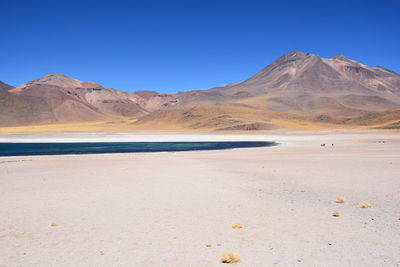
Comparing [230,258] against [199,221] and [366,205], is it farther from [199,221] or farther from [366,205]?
[366,205]

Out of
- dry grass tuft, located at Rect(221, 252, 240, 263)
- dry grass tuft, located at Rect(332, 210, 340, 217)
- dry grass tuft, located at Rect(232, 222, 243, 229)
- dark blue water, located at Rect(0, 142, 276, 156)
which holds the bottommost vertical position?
dry grass tuft, located at Rect(221, 252, 240, 263)

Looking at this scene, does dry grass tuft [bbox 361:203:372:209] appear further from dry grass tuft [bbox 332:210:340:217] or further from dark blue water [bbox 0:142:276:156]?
dark blue water [bbox 0:142:276:156]

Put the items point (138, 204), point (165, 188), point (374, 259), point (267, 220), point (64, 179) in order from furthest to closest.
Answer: point (64, 179)
point (165, 188)
point (138, 204)
point (267, 220)
point (374, 259)

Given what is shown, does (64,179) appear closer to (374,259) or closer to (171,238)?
(171,238)

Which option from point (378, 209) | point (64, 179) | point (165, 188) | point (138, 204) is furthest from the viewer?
point (64, 179)

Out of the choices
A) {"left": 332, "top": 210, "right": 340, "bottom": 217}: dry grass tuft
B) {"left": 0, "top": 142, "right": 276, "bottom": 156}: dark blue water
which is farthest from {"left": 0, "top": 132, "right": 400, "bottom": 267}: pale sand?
{"left": 0, "top": 142, "right": 276, "bottom": 156}: dark blue water

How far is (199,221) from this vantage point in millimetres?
9406

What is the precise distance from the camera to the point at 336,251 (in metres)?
7.11

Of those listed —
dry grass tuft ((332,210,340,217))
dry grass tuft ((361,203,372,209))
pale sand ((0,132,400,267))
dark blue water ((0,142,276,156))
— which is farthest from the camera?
dark blue water ((0,142,276,156))

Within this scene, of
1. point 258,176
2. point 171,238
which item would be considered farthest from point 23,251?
point 258,176

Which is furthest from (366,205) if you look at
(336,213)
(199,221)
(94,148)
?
(94,148)

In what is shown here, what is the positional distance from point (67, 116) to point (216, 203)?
200 metres

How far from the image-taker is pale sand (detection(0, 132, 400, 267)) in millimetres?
6984

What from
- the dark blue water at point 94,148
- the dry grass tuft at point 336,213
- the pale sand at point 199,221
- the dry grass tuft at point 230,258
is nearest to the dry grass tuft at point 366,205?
the pale sand at point 199,221
